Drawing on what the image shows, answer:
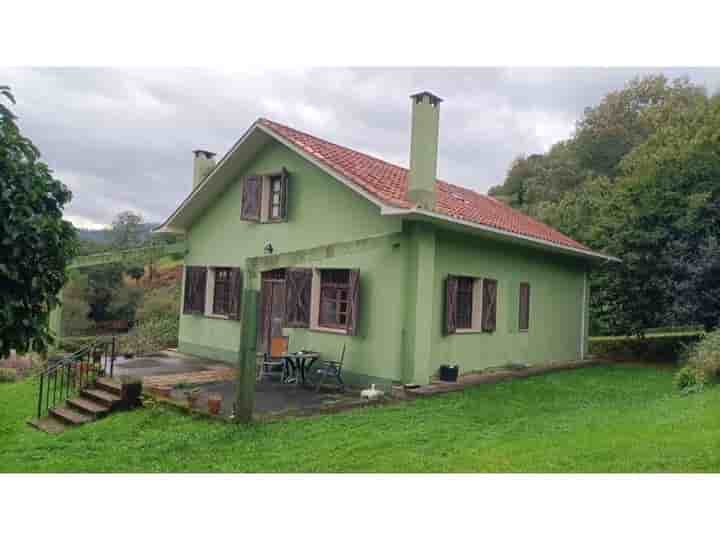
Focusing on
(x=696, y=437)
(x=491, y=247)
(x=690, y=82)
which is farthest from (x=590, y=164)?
(x=696, y=437)

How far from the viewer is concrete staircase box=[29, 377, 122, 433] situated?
7.97 m

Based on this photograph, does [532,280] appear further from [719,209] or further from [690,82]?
[690,82]

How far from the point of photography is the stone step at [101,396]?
832 centimetres

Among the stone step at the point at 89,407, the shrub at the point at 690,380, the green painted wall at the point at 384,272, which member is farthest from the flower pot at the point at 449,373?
the stone step at the point at 89,407

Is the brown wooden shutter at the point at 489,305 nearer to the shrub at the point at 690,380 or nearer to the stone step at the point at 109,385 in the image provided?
the shrub at the point at 690,380

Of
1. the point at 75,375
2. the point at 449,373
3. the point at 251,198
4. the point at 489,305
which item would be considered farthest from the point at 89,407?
the point at 489,305

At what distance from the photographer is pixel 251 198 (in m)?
12.1

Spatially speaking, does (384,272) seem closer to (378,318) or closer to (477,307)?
(378,318)

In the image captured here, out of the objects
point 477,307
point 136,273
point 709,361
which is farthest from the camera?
point 136,273

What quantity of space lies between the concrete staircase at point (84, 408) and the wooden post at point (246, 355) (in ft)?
7.73

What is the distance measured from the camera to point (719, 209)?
14.3m

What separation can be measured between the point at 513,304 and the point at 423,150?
4.86 m
